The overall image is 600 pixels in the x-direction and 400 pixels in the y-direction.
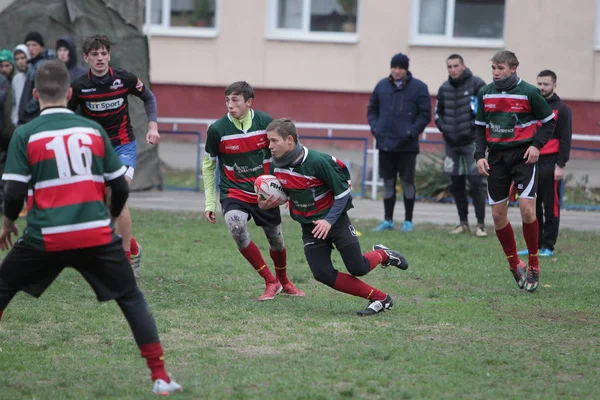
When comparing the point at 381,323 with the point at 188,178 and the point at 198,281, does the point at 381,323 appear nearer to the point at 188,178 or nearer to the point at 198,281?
the point at 198,281

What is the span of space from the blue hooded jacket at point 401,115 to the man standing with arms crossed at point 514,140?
12.7ft

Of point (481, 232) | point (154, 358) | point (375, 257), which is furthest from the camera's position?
point (481, 232)

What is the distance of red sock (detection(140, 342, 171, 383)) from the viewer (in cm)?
550

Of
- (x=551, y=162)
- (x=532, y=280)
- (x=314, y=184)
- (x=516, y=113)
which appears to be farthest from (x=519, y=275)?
(x=551, y=162)

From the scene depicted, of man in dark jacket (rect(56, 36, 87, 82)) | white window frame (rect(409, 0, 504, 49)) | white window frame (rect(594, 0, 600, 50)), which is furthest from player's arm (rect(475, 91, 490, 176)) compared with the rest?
white window frame (rect(594, 0, 600, 50))

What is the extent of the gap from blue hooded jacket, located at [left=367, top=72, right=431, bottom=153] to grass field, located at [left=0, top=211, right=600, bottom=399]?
2732 mm

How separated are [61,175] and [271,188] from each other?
2.63 m

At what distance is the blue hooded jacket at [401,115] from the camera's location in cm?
1303

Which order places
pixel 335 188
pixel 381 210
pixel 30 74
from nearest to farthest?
pixel 335 188, pixel 30 74, pixel 381 210

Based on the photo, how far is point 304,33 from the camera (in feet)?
70.3

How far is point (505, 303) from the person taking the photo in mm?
8406

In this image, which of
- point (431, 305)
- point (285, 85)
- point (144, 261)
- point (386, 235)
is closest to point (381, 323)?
point (431, 305)

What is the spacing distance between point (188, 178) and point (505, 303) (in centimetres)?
1078

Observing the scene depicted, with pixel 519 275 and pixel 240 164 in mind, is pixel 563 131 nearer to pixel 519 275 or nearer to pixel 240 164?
pixel 519 275
